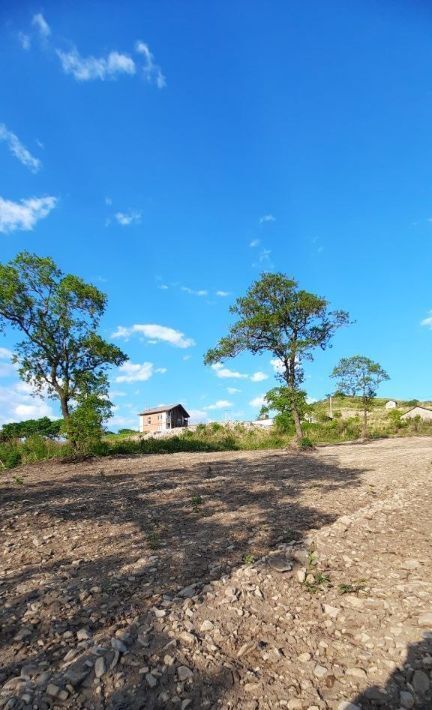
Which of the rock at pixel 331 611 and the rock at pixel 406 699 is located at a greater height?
the rock at pixel 331 611

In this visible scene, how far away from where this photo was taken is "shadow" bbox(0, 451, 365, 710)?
3.42 meters

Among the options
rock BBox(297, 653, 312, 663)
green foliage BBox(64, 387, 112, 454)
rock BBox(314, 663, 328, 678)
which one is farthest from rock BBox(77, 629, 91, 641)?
green foliage BBox(64, 387, 112, 454)

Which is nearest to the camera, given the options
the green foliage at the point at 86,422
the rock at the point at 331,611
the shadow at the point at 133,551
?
the shadow at the point at 133,551

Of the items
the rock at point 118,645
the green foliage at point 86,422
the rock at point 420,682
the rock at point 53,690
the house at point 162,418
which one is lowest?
the rock at point 420,682

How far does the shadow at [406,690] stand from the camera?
2938 mm

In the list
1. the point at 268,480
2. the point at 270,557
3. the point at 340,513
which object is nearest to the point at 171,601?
the point at 270,557

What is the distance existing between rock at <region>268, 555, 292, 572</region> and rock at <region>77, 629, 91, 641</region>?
238 centimetres

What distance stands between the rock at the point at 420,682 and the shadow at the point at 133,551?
141 centimetres

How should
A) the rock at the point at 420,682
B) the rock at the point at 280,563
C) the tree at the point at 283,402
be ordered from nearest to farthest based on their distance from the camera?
1. the rock at the point at 420,682
2. the rock at the point at 280,563
3. the tree at the point at 283,402

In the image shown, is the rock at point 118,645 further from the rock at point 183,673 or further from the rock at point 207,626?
the rock at point 207,626

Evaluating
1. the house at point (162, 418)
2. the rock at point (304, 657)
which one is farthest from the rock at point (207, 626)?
the house at point (162, 418)

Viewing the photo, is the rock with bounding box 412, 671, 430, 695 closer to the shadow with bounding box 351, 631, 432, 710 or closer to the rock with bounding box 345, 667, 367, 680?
the shadow with bounding box 351, 631, 432, 710

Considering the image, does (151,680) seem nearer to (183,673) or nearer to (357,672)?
(183,673)

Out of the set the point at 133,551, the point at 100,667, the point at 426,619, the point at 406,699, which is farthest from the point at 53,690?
the point at 426,619
